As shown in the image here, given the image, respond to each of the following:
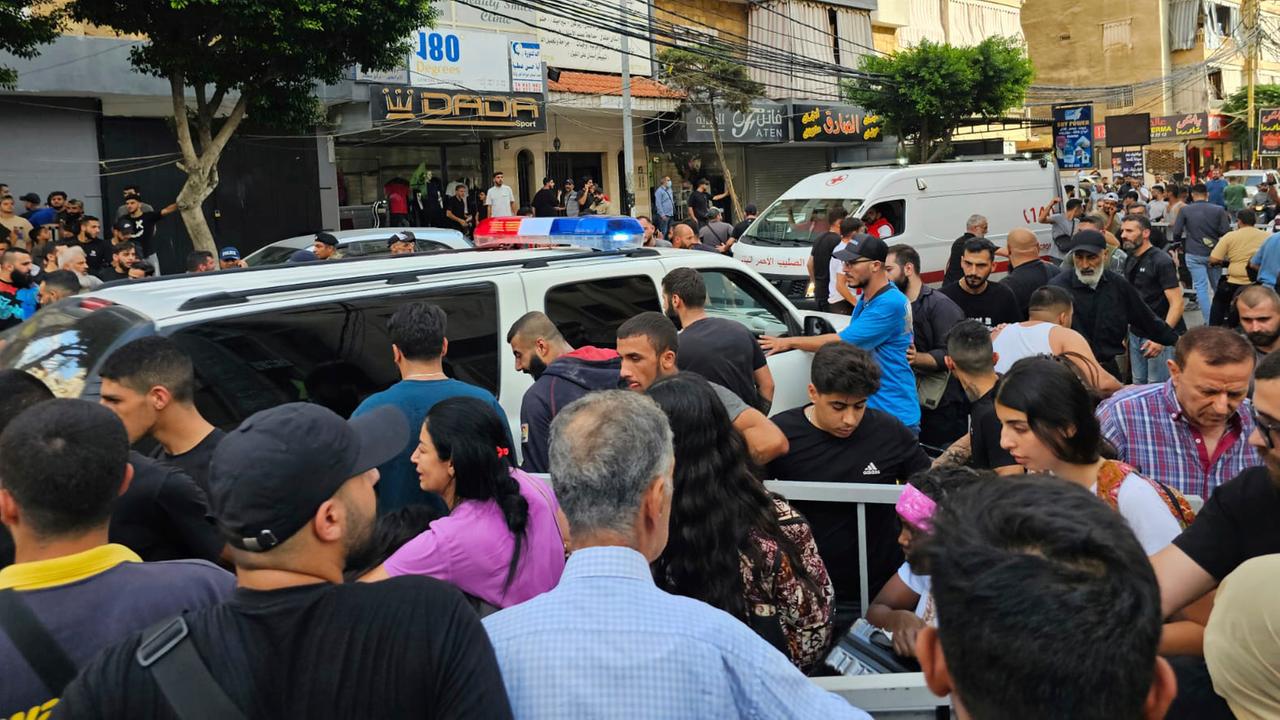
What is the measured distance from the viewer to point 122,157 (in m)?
18.1

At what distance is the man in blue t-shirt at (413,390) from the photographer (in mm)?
4113

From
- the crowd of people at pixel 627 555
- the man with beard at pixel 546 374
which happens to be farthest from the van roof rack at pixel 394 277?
the crowd of people at pixel 627 555

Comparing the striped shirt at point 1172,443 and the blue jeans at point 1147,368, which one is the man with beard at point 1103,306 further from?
the striped shirt at point 1172,443

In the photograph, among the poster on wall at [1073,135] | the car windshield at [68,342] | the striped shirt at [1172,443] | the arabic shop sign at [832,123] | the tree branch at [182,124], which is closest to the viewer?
the striped shirt at [1172,443]

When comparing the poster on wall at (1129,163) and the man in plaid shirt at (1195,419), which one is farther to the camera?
the poster on wall at (1129,163)

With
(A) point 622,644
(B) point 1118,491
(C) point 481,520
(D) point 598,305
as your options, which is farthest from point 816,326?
(A) point 622,644

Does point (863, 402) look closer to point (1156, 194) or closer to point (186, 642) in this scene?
point (186, 642)

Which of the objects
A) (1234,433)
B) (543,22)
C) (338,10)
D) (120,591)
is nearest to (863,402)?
(1234,433)

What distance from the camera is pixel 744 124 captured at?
26109 mm

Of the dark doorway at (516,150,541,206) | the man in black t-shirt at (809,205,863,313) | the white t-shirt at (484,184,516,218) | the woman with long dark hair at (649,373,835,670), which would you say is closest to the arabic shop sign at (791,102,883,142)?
the dark doorway at (516,150,541,206)

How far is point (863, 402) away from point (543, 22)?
2014cm

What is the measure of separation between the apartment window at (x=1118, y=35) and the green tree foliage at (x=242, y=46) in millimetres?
43623

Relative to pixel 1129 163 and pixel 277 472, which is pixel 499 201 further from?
pixel 1129 163

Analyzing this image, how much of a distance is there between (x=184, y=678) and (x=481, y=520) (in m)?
1.27
